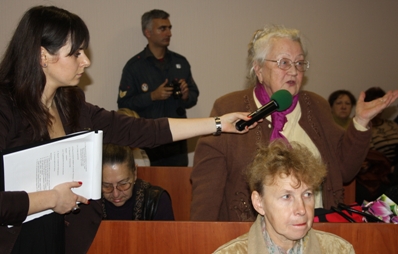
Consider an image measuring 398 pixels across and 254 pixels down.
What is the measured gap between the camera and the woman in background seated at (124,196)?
118 inches

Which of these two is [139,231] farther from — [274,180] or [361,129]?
[361,129]

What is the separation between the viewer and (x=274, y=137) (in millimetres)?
2645

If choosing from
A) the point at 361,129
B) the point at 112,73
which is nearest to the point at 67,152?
the point at 361,129

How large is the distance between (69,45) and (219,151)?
1.03m

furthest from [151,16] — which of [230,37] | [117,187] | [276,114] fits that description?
[276,114]

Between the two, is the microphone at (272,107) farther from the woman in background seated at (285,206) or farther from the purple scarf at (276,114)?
the woman in background seated at (285,206)

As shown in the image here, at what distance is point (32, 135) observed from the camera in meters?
1.87

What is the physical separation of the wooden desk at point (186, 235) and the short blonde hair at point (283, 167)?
1.05 ft

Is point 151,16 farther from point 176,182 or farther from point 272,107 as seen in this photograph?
point 272,107

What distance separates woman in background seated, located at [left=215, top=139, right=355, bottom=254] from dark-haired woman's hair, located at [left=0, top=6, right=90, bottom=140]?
838 mm

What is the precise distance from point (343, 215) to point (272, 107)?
0.62 meters

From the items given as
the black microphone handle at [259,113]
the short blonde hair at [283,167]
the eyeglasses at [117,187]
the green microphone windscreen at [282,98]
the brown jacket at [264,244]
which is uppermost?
the green microphone windscreen at [282,98]

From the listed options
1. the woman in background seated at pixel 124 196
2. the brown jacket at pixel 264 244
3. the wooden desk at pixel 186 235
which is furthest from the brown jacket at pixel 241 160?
the brown jacket at pixel 264 244

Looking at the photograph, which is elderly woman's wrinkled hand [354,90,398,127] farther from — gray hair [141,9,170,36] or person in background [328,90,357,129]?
person in background [328,90,357,129]
